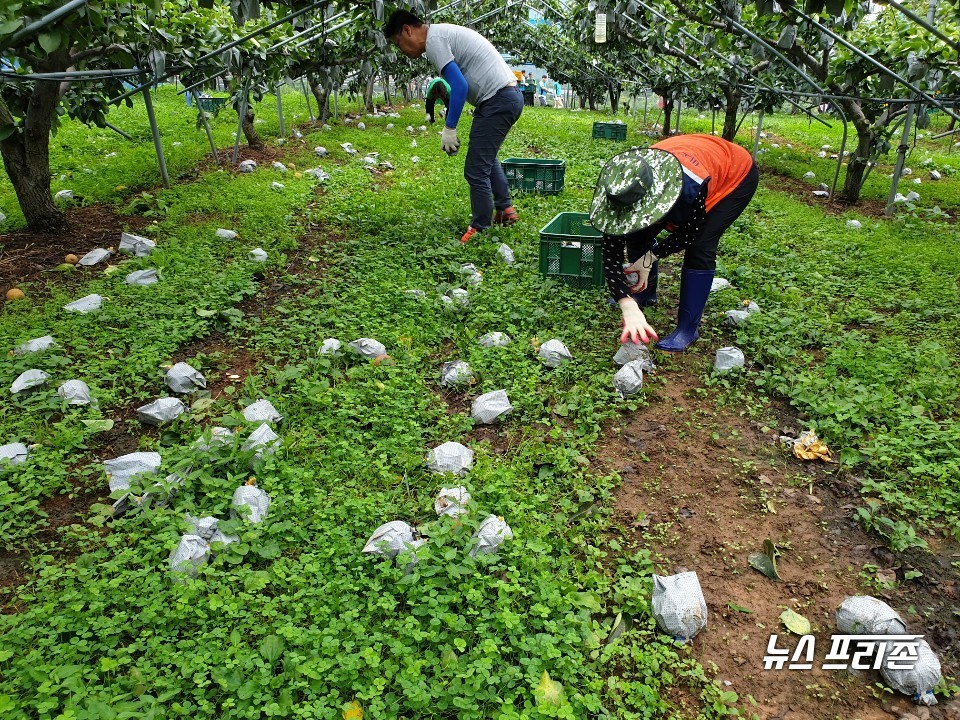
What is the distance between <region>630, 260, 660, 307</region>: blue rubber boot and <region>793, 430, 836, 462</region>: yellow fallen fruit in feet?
4.87

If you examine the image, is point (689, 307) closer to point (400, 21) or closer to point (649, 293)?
point (649, 293)

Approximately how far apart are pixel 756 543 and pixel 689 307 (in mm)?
1612

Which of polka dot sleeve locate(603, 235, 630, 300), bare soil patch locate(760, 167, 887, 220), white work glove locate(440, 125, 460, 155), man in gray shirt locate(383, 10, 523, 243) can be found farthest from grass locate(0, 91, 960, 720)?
bare soil patch locate(760, 167, 887, 220)

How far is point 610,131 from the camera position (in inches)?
463

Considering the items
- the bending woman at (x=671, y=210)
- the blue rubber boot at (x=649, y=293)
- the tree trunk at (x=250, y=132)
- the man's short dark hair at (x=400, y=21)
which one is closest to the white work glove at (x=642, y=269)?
the bending woman at (x=671, y=210)

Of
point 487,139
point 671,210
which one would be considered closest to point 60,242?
point 487,139

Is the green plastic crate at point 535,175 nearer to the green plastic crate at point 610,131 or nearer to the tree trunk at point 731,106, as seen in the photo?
the tree trunk at point 731,106

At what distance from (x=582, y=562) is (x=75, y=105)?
6.00 m

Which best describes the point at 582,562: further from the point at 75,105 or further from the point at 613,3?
the point at 613,3

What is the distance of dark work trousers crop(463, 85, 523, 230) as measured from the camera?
4871 mm

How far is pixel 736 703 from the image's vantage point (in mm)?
1796

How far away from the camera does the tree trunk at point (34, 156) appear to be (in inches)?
184

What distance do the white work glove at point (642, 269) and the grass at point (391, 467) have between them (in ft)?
0.97

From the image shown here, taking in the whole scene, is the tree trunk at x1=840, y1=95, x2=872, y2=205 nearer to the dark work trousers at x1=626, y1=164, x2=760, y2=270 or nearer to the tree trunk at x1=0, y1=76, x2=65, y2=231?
the dark work trousers at x1=626, y1=164, x2=760, y2=270
